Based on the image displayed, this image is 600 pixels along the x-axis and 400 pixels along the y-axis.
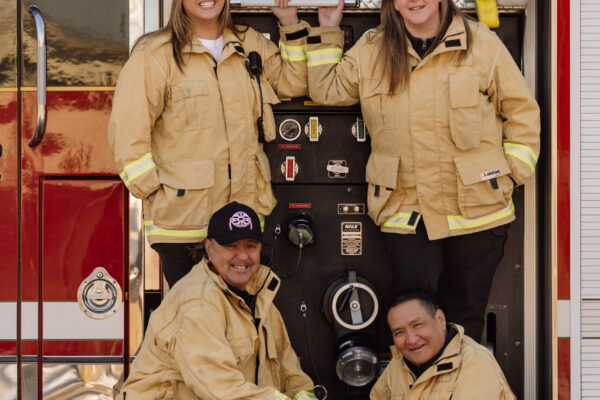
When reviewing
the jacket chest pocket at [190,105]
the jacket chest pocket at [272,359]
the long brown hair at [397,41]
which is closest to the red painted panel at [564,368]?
the jacket chest pocket at [272,359]

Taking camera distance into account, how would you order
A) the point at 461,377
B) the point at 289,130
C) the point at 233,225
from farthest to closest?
1. the point at 289,130
2. the point at 233,225
3. the point at 461,377

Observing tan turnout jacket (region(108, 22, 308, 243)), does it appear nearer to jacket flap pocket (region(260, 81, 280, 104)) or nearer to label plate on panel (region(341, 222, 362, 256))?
jacket flap pocket (region(260, 81, 280, 104))

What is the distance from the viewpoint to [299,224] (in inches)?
149

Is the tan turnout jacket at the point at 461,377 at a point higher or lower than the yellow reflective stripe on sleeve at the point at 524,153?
lower

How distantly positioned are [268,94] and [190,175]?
0.54 m

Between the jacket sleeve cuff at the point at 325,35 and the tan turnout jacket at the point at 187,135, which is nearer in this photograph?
the tan turnout jacket at the point at 187,135

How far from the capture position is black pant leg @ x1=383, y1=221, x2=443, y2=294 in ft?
11.7

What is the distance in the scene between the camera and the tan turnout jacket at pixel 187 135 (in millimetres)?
3420

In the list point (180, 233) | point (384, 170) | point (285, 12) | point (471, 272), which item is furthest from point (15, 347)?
point (471, 272)

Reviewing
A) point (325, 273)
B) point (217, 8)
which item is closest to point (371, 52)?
point (217, 8)

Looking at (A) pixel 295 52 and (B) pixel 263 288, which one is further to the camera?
(A) pixel 295 52

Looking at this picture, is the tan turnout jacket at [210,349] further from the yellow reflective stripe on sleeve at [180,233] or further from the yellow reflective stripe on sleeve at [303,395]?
the yellow reflective stripe on sleeve at [180,233]

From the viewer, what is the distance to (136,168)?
3396 mm

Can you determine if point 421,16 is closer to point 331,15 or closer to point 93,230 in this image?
point 331,15
